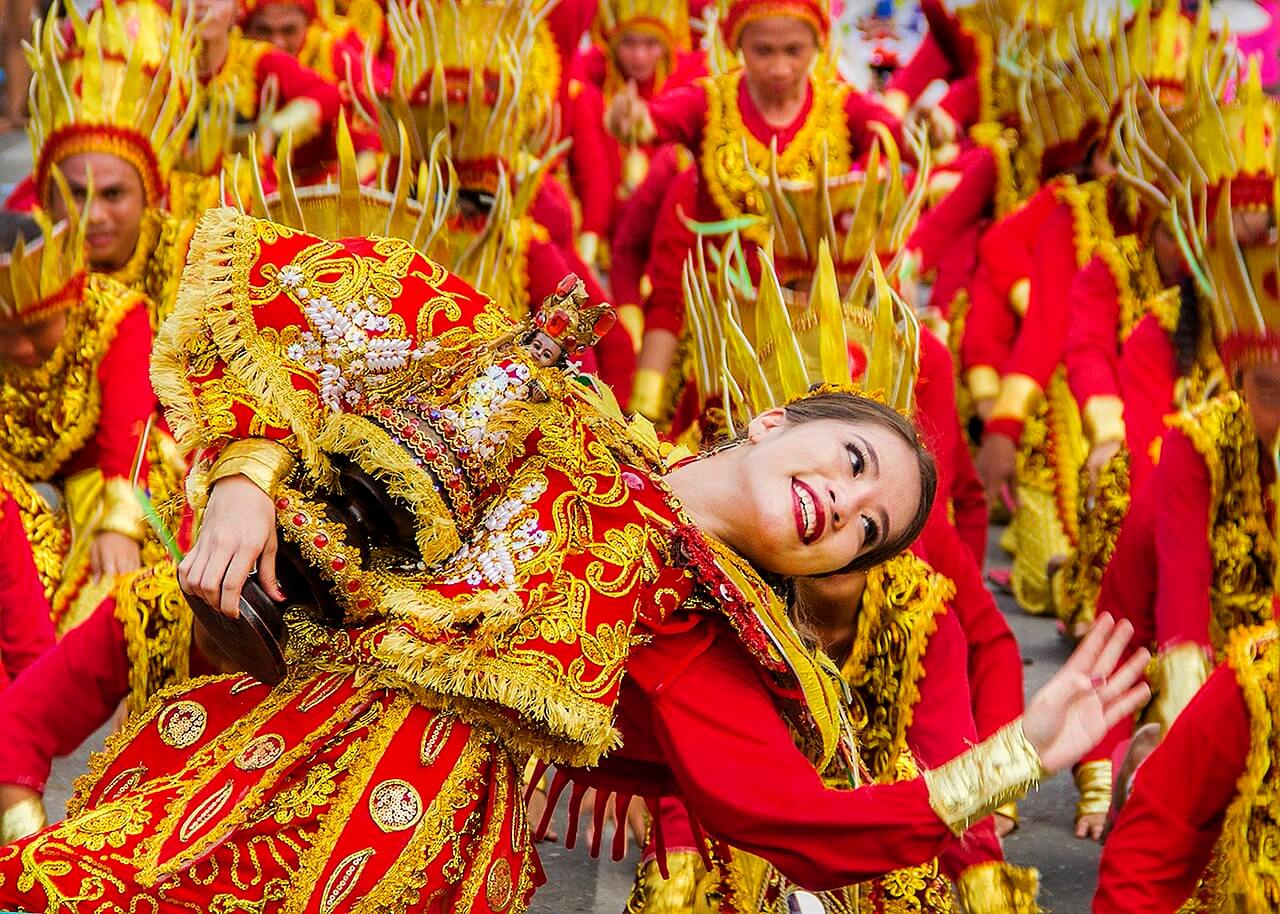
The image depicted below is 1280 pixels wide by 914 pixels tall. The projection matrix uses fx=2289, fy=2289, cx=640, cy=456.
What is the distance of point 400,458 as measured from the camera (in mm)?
2209

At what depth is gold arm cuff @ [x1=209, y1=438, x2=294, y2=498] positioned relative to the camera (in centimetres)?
219

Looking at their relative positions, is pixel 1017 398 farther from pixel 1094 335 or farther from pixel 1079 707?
pixel 1079 707

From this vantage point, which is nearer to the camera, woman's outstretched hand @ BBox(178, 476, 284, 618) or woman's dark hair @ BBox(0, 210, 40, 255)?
woman's outstretched hand @ BBox(178, 476, 284, 618)

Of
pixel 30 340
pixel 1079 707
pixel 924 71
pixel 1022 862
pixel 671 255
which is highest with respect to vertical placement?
pixel 924 71

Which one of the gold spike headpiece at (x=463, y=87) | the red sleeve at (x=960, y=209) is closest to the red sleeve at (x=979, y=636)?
the gold spike headpiece at (x=463, y=87)

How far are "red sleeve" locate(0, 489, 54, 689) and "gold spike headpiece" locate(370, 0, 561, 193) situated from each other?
196cm

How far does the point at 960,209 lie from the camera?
754cm

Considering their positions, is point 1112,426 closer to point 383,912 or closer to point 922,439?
point 922,439

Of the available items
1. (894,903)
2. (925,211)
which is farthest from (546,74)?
(894,903)

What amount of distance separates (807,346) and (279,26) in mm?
4490

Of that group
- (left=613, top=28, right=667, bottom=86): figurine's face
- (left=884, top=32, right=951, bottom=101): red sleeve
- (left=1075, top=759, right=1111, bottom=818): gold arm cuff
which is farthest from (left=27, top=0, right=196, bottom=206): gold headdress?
(left=613, top=28, right=667, bottom=86): figurine's face

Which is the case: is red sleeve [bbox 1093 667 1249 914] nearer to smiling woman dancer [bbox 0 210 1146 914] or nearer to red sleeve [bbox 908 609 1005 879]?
red sleeve [bbox 908 609 1005 879]

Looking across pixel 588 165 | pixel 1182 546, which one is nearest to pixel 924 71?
pixel 588 165

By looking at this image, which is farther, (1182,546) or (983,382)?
(983,382)
